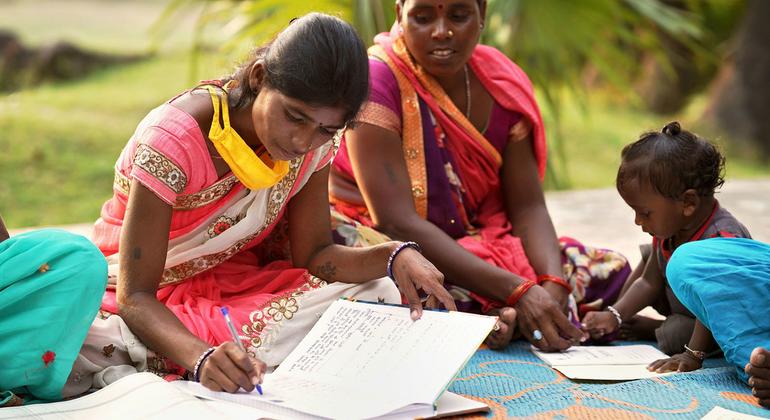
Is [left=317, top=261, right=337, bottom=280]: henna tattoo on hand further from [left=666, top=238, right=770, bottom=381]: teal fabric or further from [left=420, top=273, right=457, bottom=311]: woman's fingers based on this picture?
[left=666, top=238, right=770, bottom=381]: teal fabric

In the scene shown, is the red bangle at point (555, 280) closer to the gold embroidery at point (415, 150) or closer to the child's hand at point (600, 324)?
the child's hand at point (600, 324)

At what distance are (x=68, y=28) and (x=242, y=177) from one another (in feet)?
27.6

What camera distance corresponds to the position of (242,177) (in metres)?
2.52

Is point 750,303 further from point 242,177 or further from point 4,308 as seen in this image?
point 4,308

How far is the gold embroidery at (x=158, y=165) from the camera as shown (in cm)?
238

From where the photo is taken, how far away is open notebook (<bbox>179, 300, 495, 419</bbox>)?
2.10 metres

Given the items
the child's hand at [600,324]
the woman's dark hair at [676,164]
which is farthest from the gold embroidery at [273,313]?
the woman's dark hair at [676,164]

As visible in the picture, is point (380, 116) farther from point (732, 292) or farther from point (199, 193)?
point (732, 292)

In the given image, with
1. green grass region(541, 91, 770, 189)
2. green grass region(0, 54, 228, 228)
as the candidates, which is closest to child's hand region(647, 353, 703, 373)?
green grass region(0, 54, 228, 228)

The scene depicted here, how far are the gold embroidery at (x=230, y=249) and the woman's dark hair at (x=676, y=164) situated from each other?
39.5 inches

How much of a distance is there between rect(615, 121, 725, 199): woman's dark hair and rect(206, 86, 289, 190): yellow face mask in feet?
3.52

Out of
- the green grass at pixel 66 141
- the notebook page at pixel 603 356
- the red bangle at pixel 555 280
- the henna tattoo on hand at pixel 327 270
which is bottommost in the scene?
the green grass at pixel 66 141

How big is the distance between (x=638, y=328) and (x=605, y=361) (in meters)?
0.42

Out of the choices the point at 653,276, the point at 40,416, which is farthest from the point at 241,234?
the point at 653,276
